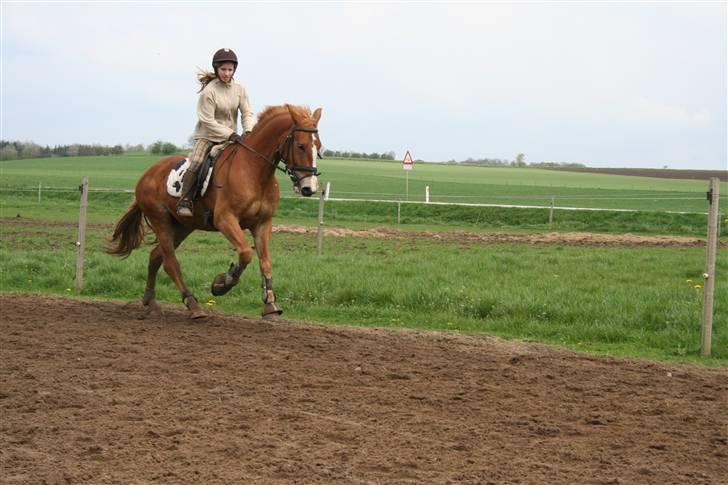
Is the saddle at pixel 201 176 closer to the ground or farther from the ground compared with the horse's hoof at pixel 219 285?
farther from the ground

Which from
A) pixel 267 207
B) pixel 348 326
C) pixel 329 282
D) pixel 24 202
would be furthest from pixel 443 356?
pixel 24 202

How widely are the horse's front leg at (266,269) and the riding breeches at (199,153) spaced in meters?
1.10

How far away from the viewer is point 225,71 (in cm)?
1068

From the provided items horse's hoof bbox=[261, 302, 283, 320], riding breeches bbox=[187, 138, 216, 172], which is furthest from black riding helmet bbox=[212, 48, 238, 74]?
horse's hoof bbox=[261, 302, 283, 320]

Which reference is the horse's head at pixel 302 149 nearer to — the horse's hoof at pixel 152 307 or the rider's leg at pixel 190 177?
the rider's leg at pixel 190 177

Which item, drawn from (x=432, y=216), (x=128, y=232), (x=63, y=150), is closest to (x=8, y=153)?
(x=63, y=150)

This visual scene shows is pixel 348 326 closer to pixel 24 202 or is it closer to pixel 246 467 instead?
pixel 246 467

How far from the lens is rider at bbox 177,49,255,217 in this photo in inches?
421

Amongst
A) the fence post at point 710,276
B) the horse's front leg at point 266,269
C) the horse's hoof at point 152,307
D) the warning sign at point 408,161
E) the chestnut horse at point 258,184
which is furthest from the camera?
the warning sign at point 408,161

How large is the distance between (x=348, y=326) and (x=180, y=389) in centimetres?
393

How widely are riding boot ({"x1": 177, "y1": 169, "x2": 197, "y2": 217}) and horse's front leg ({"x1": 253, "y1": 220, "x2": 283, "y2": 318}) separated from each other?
93 cm

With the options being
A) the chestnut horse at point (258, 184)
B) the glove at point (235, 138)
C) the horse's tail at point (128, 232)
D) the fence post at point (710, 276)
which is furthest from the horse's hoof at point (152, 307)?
the fence post at point (710, 276)

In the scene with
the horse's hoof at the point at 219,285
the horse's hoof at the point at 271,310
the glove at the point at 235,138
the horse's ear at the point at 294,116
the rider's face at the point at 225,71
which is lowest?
the horse's hoof at the point at 271,310

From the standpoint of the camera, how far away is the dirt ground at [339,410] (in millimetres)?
5156
